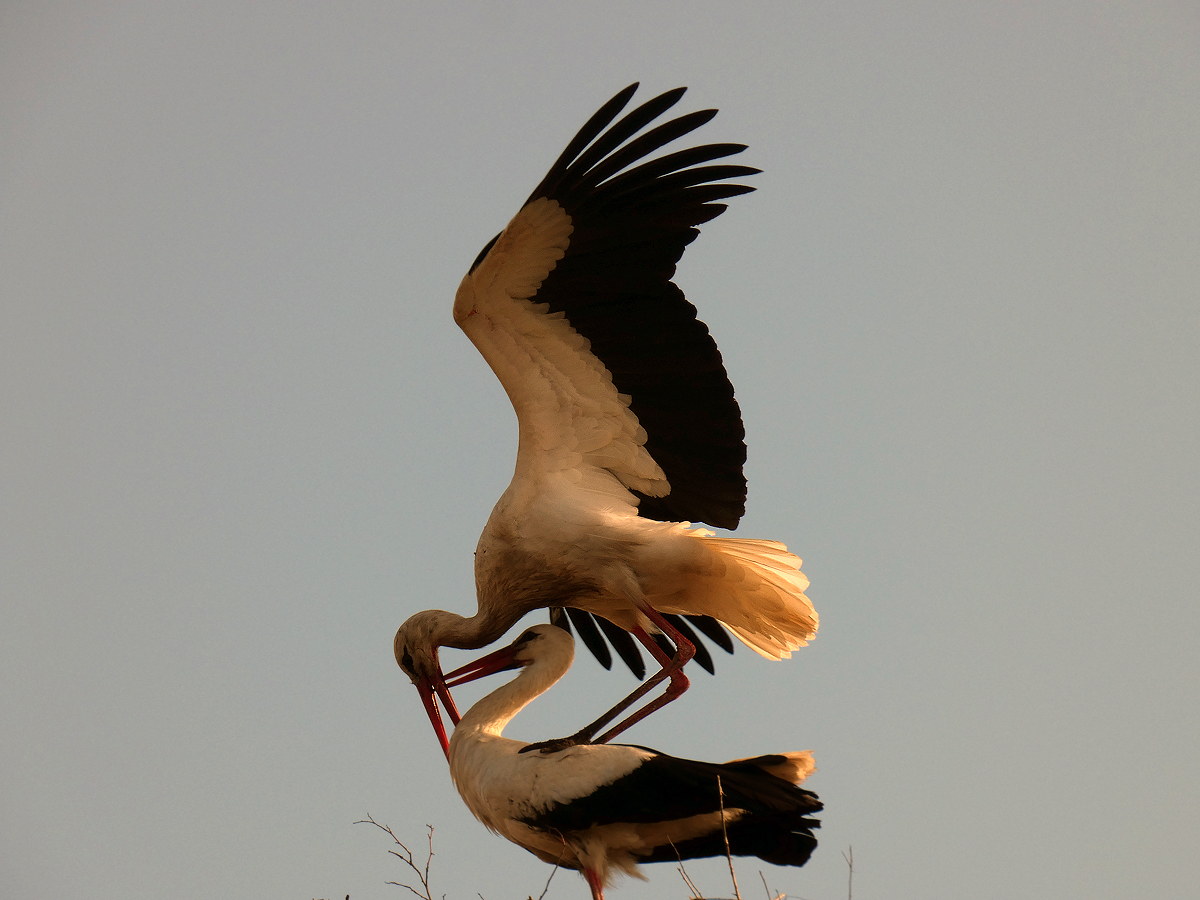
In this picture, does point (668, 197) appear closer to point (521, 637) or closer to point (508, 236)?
point (508, 236)

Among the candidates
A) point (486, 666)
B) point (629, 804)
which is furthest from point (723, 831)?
point (486, 666)

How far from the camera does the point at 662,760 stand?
384 cm

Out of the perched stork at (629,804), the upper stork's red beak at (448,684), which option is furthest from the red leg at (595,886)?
the upper stork's red beak at (448,684)

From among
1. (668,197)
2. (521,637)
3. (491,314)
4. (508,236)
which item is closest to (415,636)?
(521,637)

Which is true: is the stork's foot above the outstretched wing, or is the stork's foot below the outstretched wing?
below

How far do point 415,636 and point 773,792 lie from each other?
6.23 feet

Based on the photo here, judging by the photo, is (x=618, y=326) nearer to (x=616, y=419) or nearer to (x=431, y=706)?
(x=616, y=419)

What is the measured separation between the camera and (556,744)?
13.5 feet

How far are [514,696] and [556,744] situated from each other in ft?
1.81

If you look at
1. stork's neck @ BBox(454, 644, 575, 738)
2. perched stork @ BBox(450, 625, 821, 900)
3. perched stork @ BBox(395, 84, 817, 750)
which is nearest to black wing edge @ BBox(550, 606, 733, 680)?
perched stork @ BBox(395, 84, 817, 750)

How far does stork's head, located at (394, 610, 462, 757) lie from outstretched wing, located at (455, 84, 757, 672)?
73 cm

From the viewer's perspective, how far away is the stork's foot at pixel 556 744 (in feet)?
13.4

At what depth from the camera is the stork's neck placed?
4.48 m

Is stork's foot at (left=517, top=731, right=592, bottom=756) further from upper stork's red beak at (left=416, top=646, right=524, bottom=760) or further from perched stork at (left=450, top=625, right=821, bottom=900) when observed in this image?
upper stork's red beak at (left=416, top=646, right=524, bottom=760)
